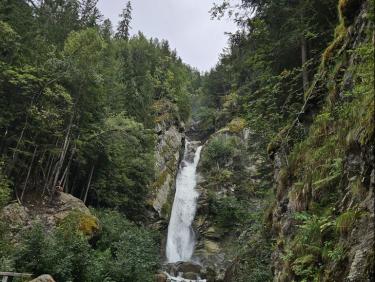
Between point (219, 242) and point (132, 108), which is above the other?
point (132, 108)

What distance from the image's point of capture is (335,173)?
7.72m

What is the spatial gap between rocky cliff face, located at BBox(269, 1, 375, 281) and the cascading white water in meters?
18.8

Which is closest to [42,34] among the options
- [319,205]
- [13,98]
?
[13,98]

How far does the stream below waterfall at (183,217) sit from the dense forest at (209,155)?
828 mm

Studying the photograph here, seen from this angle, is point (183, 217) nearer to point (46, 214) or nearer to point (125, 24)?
point (46, 214)

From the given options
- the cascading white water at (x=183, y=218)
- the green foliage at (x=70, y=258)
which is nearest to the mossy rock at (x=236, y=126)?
the cascading white water at (x=183, y=218)

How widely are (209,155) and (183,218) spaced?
852 cm

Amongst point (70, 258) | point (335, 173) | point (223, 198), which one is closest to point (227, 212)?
point (223, 198)

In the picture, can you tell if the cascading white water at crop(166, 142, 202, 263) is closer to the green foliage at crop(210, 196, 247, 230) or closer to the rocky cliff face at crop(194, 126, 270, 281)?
the rocky cliff face at crop(194, 126, 270, 281)

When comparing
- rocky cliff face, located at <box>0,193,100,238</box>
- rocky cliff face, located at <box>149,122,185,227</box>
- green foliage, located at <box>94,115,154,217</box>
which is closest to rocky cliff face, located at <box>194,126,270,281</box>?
rocky cliff face, located at <box>149,122,185,227</box>

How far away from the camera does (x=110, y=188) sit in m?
27.9

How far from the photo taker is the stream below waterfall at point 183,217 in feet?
99.9

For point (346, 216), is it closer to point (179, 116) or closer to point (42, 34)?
point (42, 34)

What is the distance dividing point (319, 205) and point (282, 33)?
32.8ft
